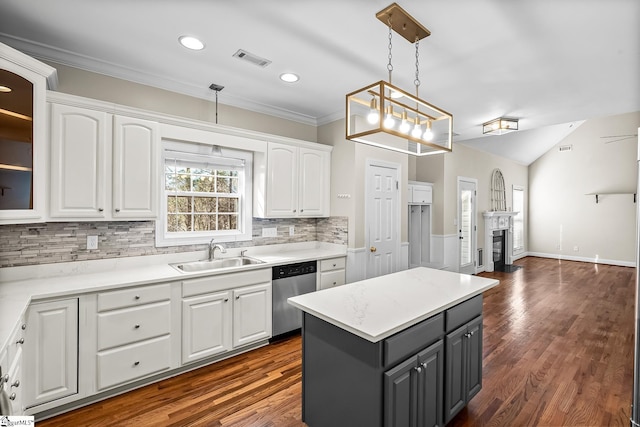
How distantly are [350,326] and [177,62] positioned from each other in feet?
8.52

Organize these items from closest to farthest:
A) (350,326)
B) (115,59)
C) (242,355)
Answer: (350,326)
(115,59)
(242,355)

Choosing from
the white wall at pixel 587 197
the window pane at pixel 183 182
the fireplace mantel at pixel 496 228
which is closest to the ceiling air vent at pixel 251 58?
the window pane at pixel 183 182

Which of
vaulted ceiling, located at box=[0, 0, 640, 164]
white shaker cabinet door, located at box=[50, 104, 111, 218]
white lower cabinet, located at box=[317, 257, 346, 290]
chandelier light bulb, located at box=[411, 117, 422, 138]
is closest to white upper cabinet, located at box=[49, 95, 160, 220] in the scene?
white shaker cabinet door, located at box=[50, 104, 111, 218]

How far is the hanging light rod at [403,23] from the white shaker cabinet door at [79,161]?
2.26 meters

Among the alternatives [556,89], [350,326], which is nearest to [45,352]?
[350,326]

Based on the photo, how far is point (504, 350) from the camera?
128 inches

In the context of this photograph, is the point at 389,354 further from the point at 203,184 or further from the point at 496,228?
the point at 496,228

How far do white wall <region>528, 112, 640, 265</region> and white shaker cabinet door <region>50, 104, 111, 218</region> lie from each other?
10.5 m

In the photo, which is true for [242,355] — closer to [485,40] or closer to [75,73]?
[75,73]

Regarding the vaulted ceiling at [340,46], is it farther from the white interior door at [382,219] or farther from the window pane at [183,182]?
the white interior door at [382,219]

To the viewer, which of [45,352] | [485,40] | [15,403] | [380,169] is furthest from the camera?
[380,169]

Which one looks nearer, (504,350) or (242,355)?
(242,355)

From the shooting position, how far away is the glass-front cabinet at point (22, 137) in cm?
192

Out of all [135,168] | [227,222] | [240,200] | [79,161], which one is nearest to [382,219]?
[240,200]
